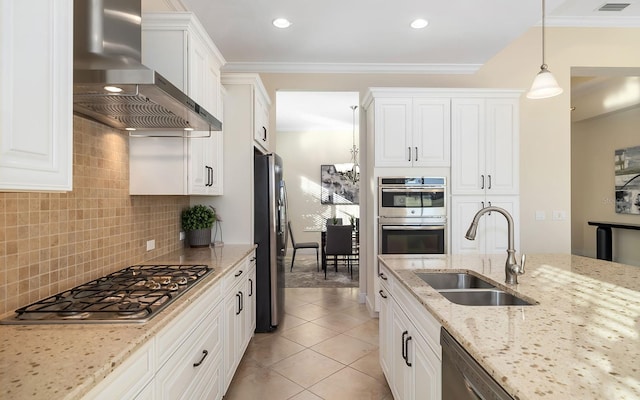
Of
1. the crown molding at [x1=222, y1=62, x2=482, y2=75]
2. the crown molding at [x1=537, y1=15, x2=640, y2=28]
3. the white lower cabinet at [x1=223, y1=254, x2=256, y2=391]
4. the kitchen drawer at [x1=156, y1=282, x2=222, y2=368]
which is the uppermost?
the crown molding at [x1=537, y1=15, x2=640, y2=28]

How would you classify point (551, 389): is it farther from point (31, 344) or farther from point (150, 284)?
point (150, 284)

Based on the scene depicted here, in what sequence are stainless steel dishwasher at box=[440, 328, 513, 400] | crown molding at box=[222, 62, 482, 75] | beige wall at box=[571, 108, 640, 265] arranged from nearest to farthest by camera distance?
stainless steel dishwasher at box=[440, 328, 513, 400], crown molding at box=[222, 62, 482, 75], beige wall at box=[571, 108, 640, 265]

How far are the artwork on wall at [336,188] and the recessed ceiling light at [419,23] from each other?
4826 mm

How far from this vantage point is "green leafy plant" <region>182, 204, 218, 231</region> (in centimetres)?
293

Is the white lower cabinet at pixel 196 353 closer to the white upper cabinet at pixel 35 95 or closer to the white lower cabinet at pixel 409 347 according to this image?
the white upper cabinet at pixel 35 95

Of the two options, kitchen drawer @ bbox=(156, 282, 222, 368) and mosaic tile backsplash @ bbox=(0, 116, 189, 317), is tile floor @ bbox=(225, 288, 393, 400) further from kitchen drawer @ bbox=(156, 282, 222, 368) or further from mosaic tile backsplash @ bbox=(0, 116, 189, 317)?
mosaic tile backsplash @ bbox=(0, 116, 189, 317)

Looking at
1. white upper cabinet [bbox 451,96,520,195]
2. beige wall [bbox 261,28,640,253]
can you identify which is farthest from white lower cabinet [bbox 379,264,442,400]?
beige wall [bbox 261,28,640,253]

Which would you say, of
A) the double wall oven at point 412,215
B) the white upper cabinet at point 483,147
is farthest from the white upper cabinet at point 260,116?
the white upper cabinet at point 483,147

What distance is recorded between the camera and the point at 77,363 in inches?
36.4

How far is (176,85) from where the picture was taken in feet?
7.06

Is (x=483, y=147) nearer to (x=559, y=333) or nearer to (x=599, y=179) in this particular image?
(x=559, y=333)

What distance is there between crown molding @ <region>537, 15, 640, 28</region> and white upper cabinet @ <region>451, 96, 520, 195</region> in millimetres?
1227

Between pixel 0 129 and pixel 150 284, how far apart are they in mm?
1068

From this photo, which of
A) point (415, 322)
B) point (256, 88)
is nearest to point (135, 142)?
point (256, 88)
